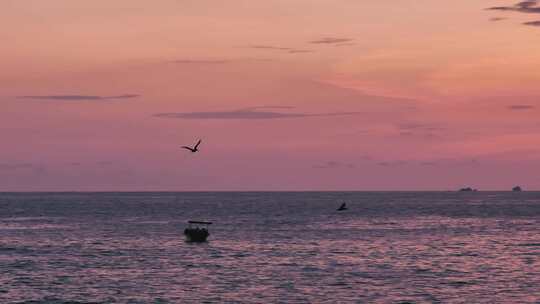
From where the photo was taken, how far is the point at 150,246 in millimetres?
116000

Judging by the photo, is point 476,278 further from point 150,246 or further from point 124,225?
point 124,225

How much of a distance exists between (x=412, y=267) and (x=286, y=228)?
70.8 meters

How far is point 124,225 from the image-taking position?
169000 mm

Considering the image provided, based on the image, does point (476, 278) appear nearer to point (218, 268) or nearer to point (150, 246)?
point (218, 268)

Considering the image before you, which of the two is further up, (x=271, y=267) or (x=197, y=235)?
(x=197, y=235)

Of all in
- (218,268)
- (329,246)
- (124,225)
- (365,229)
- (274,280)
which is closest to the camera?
(274,280)

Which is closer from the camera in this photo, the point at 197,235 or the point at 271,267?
the point at 271,267

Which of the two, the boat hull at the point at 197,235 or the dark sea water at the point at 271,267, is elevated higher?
the boat hull at the point at 197,235

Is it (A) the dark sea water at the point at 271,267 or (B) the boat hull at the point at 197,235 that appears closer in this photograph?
(A) the dark sea water at the point at 271,267

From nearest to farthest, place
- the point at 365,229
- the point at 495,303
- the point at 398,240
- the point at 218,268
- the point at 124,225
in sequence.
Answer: the point at 495,303, the point at 218,268, the point at 398,240, the point at 365,229, the point at 124,225

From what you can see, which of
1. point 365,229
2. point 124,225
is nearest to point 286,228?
point 365,229

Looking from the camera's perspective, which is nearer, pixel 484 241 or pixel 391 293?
pixel 391 293

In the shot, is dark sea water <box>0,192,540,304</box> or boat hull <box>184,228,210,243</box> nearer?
dark sea water <box>0,192,540,304</box>

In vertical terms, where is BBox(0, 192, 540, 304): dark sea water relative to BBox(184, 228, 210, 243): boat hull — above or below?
below
